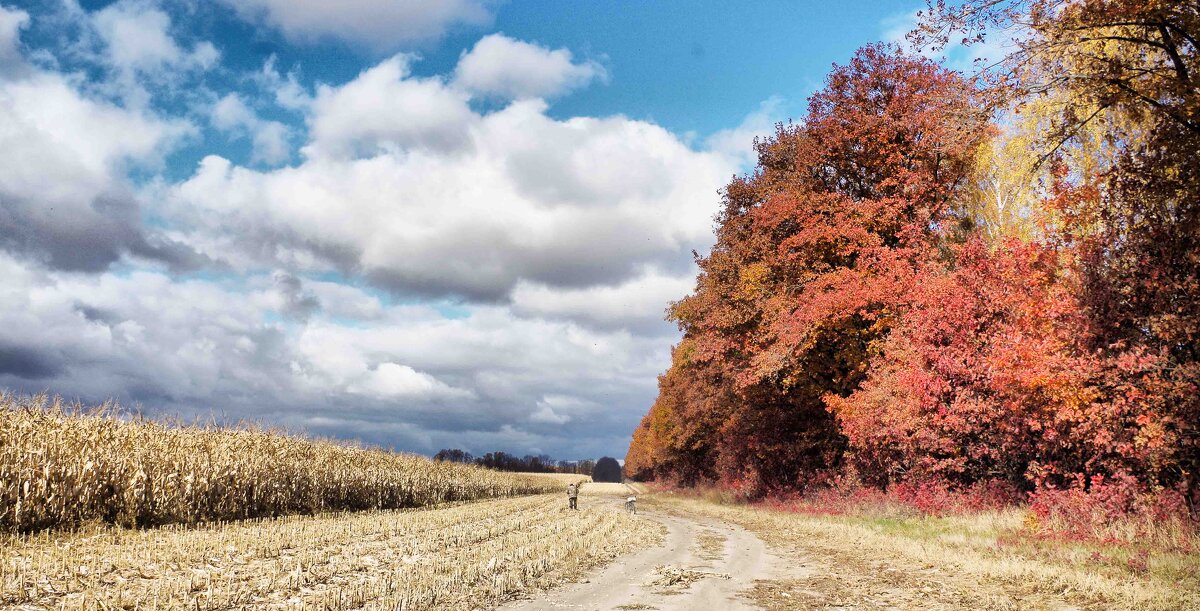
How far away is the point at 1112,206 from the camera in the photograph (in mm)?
15242

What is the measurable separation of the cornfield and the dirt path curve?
36.8 ft

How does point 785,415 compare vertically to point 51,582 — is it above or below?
above

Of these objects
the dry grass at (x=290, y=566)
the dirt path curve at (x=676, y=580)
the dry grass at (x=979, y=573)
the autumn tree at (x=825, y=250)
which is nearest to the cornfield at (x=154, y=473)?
the dry grass at (x=290, y=566)

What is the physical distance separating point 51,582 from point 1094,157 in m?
27.2

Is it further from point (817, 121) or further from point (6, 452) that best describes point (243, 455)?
point (817, 121)

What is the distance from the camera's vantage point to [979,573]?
12.7 m

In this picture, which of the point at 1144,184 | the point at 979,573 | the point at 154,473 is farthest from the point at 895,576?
the point at 154,473

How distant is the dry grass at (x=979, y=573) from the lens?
34.0 ft

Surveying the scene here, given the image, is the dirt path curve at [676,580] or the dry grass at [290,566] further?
the dirt path curve at [676,580]

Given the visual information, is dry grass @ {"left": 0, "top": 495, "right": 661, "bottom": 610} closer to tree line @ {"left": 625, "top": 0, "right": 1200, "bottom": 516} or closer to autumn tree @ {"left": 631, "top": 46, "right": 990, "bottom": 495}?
tree line @ {"left": 625, "top": 0, "right": 1200, "bottom": 516}

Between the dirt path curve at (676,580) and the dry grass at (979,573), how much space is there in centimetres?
69

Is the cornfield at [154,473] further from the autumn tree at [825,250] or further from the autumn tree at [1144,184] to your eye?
the autumn tree at [1144,184]

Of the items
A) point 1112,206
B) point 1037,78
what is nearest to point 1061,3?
point 1037,78

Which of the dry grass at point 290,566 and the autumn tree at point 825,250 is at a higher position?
the autumn tree at point 825,250
